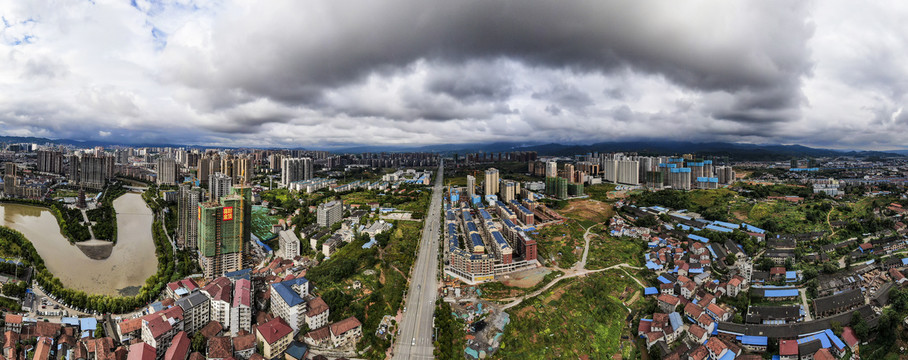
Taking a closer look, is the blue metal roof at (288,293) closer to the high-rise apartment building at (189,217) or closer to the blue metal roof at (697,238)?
the high-rise apartment building at (189,217)

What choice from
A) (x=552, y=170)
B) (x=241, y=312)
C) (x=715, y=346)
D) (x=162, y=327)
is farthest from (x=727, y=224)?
(x=162, y=327)

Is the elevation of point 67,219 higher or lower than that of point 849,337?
higher

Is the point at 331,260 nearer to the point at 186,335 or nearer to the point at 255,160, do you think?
the point at 186,335

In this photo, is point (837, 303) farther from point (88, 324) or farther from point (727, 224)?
point (88, 324)

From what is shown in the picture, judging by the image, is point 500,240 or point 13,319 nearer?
point 13,319

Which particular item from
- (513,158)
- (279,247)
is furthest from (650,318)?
(513,158)

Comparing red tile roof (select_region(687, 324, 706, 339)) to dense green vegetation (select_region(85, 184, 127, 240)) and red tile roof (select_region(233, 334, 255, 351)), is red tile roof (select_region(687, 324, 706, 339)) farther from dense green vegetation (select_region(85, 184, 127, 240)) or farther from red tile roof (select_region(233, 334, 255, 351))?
dense green vegetation (select_region(85, 184, 127, 240))

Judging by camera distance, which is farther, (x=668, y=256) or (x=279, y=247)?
(x=279, y=247)
